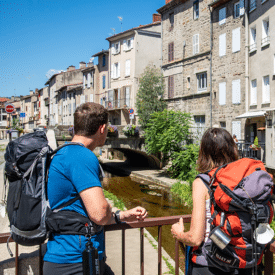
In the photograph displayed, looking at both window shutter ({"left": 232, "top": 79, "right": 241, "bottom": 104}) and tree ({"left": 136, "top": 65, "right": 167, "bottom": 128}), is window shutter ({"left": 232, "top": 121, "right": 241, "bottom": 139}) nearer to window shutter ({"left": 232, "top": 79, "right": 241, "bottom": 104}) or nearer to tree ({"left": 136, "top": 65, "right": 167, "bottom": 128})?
window shutter ({"left": 232, "top": 79, "right": 241, "bottom": 104})

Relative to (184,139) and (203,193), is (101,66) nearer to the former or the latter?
(184,139)

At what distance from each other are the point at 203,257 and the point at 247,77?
17.8 m

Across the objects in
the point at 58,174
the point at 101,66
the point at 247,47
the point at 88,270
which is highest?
the point at 101,66

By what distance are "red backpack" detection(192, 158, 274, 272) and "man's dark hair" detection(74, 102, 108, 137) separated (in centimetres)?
80

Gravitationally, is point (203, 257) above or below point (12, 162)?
below

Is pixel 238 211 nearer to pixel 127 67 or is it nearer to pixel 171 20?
pixel 171 20

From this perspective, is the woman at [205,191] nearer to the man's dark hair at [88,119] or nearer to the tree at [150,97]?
the man's dark hair at [88,119]

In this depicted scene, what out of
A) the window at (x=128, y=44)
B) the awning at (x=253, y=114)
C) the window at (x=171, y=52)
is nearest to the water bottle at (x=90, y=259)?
the awning at (x=253, y=114)

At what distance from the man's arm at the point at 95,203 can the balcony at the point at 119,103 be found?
29324mm

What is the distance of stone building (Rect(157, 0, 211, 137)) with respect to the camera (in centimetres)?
2155

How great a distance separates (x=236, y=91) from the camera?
19031 mm

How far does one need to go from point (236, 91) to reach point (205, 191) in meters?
18.3

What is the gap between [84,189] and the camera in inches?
70.2

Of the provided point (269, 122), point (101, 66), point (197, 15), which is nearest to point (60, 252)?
point (269, 122)
